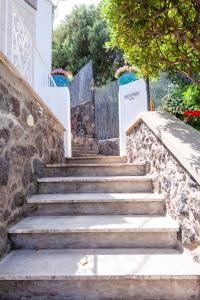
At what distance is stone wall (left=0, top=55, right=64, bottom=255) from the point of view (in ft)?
6.20

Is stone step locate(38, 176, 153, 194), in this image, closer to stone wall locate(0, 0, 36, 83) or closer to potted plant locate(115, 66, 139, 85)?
stone wall locate(0, 0, 36, 83)

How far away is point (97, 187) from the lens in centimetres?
264

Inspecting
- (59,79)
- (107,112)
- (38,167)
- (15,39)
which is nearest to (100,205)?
(38,167)

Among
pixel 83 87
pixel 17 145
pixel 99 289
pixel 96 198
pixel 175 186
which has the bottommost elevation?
pixel 99 289

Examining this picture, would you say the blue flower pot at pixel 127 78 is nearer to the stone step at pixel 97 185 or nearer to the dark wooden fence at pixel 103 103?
the dark wooden fence at pixel 103 103

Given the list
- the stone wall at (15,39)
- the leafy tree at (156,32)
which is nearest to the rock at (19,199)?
the stone wall at (15,39)

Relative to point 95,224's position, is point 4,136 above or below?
above

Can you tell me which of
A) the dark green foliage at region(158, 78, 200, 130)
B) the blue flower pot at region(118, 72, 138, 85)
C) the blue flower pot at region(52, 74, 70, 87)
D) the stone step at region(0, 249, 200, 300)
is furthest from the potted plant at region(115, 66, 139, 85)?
the stone step at region(0, 249, 200, 300)

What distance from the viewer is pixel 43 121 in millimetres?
Result: 3051

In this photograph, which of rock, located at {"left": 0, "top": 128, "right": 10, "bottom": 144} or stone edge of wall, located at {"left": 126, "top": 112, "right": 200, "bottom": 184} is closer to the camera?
stone edge of wall, located at {"left": 126, "top": 112, "right": 200, "bottom": 184}

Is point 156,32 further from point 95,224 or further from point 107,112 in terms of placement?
point 107,112

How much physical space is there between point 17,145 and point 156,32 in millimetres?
1841

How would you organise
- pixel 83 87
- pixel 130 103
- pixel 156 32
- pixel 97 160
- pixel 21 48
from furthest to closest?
pixel 83 87
pixel 130 103
pixel 97 160
pixel 21 48
pixel 156 32

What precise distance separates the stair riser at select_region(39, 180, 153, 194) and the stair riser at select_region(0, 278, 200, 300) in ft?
3.71
